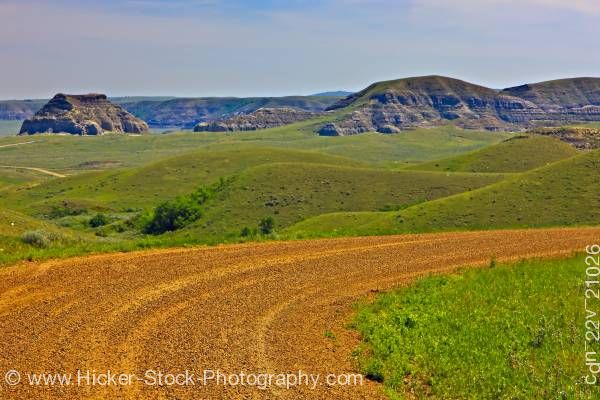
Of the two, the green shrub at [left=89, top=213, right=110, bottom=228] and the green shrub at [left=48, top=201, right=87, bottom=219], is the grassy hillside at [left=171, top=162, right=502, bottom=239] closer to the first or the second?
the green shrub at [left=89, top=213, right=110, bottom=228]

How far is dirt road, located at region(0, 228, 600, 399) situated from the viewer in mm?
14922

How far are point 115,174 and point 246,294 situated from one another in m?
179

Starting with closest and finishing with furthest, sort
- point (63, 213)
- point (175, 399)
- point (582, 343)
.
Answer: point (175, 399)
point (582, 343)
point (63, 213)

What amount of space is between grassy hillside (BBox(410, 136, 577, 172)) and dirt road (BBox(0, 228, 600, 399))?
366ft

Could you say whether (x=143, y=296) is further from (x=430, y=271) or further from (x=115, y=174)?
(x=115, y=174)

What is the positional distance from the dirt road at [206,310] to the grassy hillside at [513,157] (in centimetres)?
11147

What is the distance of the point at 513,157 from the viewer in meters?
142

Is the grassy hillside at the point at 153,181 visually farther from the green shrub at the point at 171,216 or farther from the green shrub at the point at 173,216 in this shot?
the green shrub at the point at 173,216

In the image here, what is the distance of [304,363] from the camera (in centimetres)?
1583

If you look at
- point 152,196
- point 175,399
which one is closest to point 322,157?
point 152,196

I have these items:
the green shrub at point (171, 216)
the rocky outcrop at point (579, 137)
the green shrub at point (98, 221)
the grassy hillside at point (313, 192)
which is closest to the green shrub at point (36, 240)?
the grassy hillside at point (313, 192)

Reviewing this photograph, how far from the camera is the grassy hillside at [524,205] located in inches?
2613

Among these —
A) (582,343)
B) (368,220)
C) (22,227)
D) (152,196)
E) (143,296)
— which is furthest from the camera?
(152,196)

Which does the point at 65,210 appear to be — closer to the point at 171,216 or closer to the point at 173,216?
the point at 171,216
